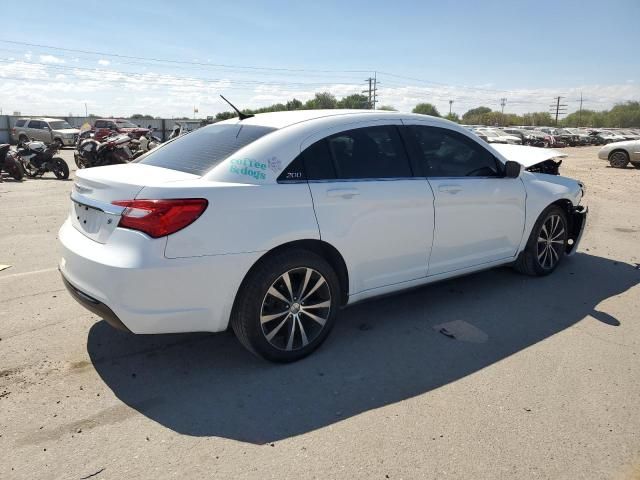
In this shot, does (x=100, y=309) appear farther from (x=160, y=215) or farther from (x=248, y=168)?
(x=248, y=168)

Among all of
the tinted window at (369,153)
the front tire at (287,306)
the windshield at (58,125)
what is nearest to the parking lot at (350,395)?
the front tire at (287,306)

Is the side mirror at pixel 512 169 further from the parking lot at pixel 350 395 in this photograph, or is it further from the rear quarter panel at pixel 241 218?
the rear quarter panel at pixel 241 218

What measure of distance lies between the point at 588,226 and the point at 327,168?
21.3 feet

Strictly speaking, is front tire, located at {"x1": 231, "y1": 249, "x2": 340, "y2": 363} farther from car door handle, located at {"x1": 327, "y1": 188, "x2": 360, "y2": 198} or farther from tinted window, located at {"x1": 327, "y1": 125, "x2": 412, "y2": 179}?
tinted window, located at {"x1": 327, "y1": 125, "x2": 412, "y2": 179}

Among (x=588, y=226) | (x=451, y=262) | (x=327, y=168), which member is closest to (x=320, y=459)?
(x=327, y=168)

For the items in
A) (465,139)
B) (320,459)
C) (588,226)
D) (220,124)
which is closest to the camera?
(320,459)

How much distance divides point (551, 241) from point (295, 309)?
11.2 feet

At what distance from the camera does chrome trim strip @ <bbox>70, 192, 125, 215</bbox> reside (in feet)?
9.85

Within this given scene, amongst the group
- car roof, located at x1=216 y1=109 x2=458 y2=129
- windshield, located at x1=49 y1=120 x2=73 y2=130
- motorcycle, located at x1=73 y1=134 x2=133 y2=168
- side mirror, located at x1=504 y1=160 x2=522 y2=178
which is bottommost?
motorcycle, located at x1=73 y1=134 x2=133 y2=168

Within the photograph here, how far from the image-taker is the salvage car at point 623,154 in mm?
20359

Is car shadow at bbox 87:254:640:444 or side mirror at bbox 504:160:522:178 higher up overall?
side mirror at bbox 504:160:522:178

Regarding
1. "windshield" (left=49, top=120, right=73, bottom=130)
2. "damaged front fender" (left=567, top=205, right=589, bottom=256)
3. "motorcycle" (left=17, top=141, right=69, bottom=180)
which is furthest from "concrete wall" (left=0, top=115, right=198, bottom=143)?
"damaged front fender" (left=567, top=205, right=589, bottom=256)

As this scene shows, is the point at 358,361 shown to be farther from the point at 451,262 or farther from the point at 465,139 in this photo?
the point at 465,139

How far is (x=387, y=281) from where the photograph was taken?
392 cm
